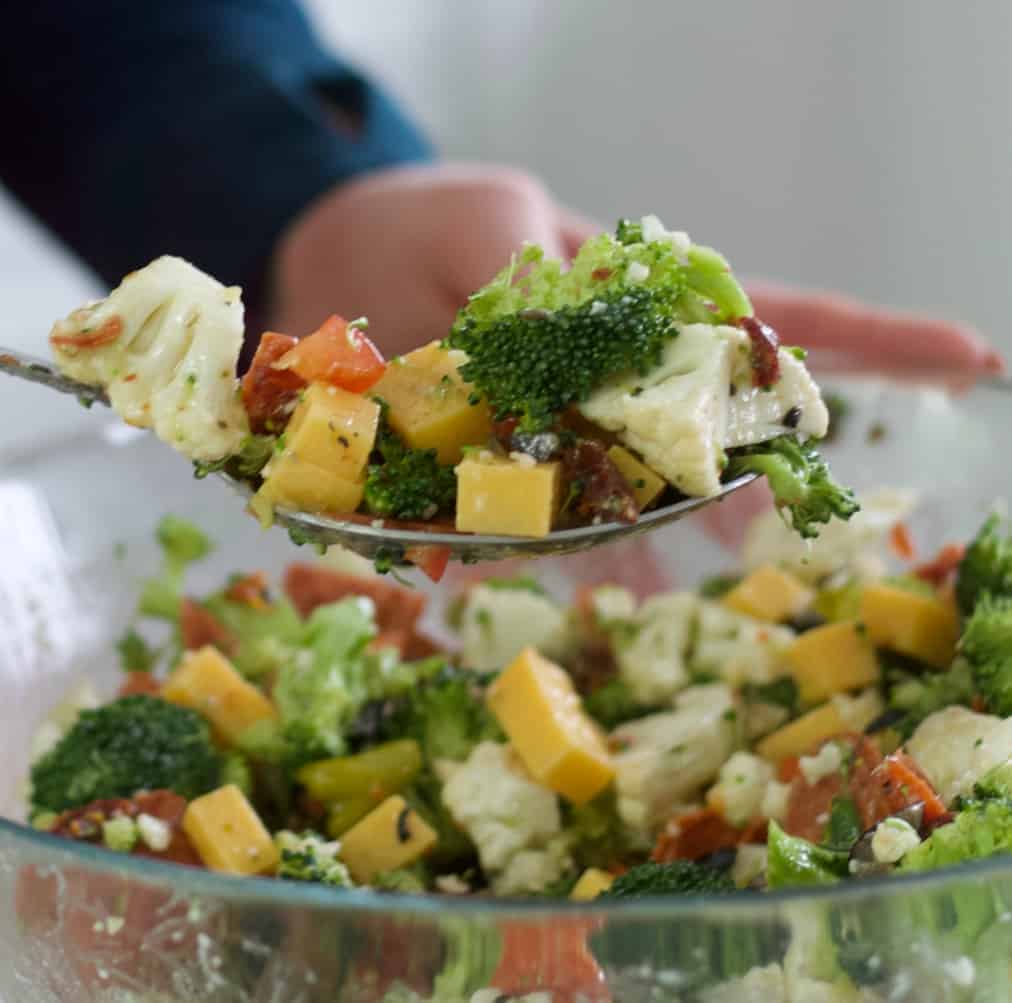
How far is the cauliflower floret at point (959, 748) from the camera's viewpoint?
155 centimetres

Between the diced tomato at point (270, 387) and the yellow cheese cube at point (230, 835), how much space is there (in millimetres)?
529

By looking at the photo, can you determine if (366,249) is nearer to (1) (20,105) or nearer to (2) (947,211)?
(1) (20,105)

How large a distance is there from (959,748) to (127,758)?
112cm

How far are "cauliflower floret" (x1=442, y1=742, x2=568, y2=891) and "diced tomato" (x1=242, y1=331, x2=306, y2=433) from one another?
662 millimetres

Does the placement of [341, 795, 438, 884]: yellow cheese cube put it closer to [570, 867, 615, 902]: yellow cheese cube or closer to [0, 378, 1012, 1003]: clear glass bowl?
[570, 867, 615, 902]: yellow cheese cube

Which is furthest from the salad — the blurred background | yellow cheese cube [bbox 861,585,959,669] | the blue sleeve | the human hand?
the blurred background

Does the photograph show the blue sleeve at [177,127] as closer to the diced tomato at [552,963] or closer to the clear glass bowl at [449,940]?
the clear glass bowl at [449,940]

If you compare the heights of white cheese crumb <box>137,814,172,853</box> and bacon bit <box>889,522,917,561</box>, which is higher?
bacon bit <box>889,522,917,561</box>

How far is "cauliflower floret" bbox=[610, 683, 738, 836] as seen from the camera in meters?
1.98

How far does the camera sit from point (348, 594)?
2410mm

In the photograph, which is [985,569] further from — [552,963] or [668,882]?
[552,963]

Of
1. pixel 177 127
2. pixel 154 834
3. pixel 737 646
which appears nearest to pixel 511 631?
pixel 737 646

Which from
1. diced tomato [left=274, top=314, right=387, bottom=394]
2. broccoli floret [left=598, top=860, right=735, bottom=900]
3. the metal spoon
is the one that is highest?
diced tomato [left=274, top=314, right=387, bottom=394]

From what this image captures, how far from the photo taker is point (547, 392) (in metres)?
1.46
